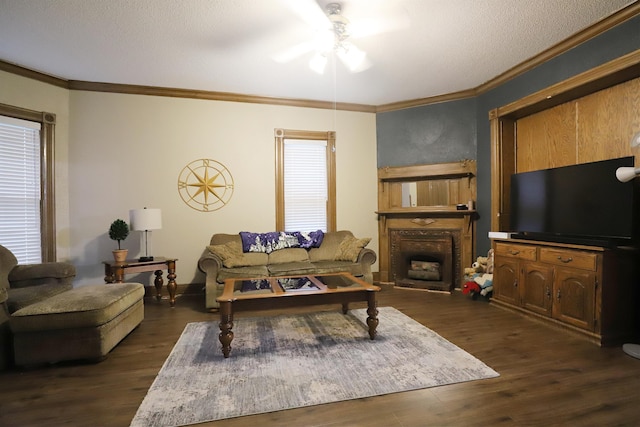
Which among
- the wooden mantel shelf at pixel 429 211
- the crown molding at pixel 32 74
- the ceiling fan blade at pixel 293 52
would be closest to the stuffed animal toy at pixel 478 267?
the wooden mantel shelf at pixel 429 211

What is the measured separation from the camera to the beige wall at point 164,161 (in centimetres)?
432

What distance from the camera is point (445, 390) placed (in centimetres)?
206

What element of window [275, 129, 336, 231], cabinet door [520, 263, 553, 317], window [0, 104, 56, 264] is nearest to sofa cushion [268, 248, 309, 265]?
window [275, 129, 336, 231]

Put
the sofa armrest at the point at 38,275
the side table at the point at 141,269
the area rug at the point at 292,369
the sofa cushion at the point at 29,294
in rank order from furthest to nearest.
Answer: the side table at the point at 141,269 → the sofa armrest at the point at 38,275 → the sofa cushion at the point at 29,294 → the area rug at the point at 292,369

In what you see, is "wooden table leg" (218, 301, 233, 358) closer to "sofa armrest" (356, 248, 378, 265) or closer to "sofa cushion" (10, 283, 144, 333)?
"sofa cushion" (10, 283, 144, 333)

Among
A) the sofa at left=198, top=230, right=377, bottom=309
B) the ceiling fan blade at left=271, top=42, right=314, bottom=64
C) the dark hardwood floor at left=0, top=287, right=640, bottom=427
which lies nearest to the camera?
the dark hardwood floor at left=0, top=287, right=640, bottom=427

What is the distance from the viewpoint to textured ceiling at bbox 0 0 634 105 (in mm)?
2752

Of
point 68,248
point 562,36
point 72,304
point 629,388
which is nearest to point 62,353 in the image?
point 72,304

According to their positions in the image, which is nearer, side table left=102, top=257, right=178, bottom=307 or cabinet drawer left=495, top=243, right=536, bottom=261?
cabinet drawer left=495, top=243, right=536, bottom=261

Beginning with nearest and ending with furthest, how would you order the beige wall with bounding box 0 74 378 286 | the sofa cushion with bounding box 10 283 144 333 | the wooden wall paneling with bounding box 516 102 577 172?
1. the sofa cushion with bounding box 10 283 144 333
2. the wooden wall paneling with bounding box 516 102 577 172
3. the beige wall with bounding box 0 74 378 286

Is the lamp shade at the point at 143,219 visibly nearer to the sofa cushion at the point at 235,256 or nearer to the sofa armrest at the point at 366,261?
the sofa cushion at the point at 235,256

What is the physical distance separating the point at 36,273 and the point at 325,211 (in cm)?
361

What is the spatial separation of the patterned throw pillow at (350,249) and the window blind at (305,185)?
2.44ft

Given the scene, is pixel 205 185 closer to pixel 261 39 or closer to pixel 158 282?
pixel 158 282
